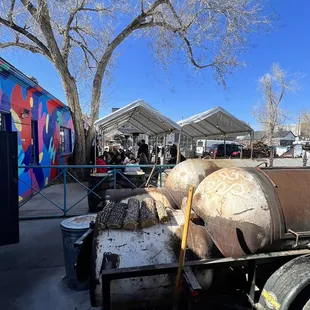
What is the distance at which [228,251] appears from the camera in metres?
2.30

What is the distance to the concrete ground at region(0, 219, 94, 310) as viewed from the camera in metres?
2.84

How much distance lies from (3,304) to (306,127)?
68.8 metres

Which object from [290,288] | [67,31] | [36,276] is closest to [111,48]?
[67,31]

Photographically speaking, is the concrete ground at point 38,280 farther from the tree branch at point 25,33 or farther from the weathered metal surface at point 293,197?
the tree branch at point 25,33

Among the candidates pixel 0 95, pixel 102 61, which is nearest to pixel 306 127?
pixel 102 61

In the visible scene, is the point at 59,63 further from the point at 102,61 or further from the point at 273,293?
the point at 273,293

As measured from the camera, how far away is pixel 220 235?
234 centimetres

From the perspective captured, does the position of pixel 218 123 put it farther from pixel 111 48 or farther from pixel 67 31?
pixel 67 31

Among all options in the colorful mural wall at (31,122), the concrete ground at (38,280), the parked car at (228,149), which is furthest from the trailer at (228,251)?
the parked car at (228,149)

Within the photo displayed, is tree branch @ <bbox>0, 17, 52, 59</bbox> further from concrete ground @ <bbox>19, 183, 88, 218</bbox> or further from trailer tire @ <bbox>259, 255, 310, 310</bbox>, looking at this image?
trailer tire @ <bbox>259, 255, 310, 310</bbox>

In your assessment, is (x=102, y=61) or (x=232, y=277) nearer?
(x=232, y=277)

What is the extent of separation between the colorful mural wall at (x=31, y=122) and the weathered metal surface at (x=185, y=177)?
4.54 m

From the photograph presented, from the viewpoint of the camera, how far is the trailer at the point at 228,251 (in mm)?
1978

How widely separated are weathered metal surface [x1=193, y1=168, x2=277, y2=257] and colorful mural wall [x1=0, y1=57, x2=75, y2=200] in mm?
5420
